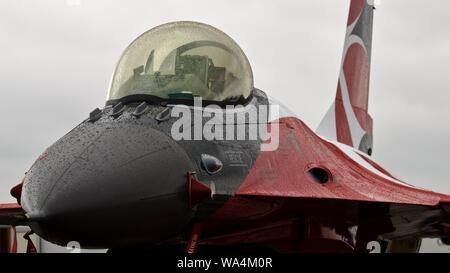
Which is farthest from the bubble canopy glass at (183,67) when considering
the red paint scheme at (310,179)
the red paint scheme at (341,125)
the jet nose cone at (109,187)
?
the red paint scheme at (341,125)

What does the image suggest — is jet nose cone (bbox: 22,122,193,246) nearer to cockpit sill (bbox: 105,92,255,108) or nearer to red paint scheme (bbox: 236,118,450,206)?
cockpit sill (bbox: 105,92,255,108)

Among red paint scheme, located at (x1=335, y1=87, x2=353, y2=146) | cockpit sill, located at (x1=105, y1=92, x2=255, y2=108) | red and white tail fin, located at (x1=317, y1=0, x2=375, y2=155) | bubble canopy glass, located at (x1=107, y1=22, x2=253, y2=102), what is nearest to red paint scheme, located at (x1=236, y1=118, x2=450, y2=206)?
cockpit sill, located at (x1=105, y1=92, x2=255, y2=108)

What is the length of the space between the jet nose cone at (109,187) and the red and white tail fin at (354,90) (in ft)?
23.7

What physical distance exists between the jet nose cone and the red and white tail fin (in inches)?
284

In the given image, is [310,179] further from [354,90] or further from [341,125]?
[354,90]

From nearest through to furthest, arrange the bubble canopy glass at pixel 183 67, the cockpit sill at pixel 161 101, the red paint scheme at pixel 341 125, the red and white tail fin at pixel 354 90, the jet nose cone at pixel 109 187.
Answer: the jet nose cone at pixel 109 187 < the cockpit sill at pixel 161 101 < the bubble canopy glass at pixel 183 67 < the red paint scheme at pixel 341 125 < the red and white tail fin at pixel 354 90

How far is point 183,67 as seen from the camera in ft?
26.2

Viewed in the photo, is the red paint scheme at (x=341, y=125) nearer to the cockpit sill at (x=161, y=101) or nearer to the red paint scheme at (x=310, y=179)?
the red paint scheme at (x=310, y=179)

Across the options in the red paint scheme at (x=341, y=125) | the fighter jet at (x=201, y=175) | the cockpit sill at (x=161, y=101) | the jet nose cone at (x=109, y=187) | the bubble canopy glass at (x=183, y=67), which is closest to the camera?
the jet nose cone at (x=109, y=187)

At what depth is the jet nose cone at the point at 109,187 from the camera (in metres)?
6.31

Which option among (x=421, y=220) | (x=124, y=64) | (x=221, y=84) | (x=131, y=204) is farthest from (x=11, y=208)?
(x=421, y=220)

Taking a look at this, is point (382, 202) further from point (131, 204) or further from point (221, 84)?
point (131, 204)

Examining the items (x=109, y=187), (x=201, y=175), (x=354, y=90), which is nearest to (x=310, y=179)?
(x=201, y=175)

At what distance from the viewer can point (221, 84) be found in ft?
26.5
